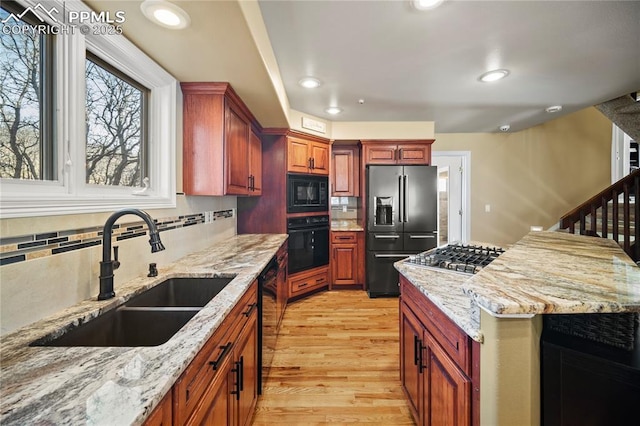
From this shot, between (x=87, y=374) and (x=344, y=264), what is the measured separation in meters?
3.29

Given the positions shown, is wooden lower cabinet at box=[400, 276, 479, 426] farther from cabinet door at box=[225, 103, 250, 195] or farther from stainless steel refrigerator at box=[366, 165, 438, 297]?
stainless steel refrigerator at box=[366, 165, 438, 297]

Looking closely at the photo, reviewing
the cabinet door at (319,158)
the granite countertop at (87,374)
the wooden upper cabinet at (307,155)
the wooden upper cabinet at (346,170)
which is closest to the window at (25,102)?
the granite countertop at (87,374)

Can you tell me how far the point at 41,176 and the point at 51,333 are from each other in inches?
24.8

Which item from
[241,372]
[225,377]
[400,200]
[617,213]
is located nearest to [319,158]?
[400,200]

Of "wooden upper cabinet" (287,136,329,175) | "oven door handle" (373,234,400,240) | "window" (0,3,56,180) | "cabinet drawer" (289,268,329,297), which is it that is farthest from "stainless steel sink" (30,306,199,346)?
"oven door handle" (373,234,400,240)

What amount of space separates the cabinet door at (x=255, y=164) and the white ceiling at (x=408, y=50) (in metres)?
0.27

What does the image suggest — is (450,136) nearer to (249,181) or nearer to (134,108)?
(249,181)

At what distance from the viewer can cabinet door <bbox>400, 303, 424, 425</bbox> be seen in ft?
4.34

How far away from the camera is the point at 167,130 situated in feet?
6.03

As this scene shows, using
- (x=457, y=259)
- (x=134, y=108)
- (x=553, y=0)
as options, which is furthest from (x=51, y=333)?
(x=553, y=0)

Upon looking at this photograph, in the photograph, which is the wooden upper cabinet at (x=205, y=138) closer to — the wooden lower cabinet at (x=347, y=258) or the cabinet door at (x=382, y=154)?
the wooden lower cabinet at (x=347, y=258)

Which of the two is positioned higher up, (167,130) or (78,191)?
(167,130)

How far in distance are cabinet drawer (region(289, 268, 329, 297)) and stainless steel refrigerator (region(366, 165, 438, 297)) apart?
0.64 m

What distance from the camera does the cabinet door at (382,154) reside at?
3.80m
